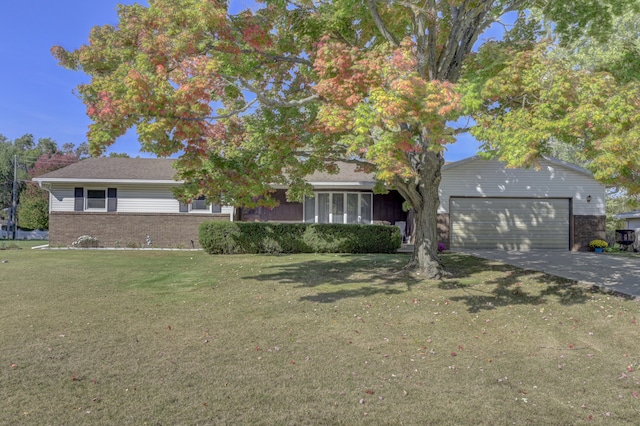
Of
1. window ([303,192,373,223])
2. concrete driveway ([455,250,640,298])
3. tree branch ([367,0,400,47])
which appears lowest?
concrete driveway ([455,250,640,298])

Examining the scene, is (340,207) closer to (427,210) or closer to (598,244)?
(427,210)

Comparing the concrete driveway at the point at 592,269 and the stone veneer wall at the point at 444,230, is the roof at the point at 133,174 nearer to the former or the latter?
the stone veneer wall at the point at 444,230

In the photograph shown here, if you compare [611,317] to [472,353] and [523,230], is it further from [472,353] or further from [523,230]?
[523,230]

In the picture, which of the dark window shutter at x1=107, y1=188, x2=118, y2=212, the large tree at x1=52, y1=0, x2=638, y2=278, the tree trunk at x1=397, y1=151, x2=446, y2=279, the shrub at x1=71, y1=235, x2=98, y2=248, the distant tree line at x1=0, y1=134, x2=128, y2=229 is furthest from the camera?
the distant tree line at x1=0, y1=134, x2=128, y2=229

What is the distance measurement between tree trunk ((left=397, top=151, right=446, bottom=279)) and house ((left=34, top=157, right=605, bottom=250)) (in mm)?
7557

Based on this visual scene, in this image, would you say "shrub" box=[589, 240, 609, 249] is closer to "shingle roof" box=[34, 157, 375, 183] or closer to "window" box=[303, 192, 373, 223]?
"window" box=[303, 192, 373, 223]

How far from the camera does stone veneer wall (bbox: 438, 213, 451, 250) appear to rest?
58.9 feet

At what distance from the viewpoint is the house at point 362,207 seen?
18.3 metres

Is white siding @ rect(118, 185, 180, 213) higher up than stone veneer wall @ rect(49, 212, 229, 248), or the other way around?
white siding @ rect(118, 185, 180, 213)

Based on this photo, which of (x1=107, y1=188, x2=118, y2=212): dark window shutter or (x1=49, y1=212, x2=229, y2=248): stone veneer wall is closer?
(x1=49, y1=212, x2=229, y2=248): stone veneer wall

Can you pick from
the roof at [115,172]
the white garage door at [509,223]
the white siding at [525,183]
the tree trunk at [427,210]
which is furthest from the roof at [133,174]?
the tree trunk at [427,210]

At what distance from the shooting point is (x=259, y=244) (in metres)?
16.1

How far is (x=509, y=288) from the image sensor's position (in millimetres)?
9352

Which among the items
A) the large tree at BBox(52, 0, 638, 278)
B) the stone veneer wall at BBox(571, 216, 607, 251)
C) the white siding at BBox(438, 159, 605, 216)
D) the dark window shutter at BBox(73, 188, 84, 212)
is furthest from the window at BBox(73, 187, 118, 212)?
the stone veneer wall at BBox(571, 216, 607, 251)
